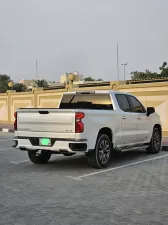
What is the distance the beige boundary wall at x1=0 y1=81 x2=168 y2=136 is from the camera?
54.7 feet

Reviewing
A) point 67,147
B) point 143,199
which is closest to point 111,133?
point 67,147

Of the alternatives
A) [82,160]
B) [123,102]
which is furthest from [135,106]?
[82,160]

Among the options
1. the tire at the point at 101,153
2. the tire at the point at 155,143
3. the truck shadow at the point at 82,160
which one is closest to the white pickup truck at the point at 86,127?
the tire at the point at 101,153

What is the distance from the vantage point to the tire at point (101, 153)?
847 cm

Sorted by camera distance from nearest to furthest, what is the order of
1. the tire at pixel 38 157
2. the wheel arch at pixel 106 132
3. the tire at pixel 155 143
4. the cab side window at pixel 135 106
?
the wheel arch at pixel 106 132 → the tire at pixel 38 157 → the cab side window at pixel 135 106 → the tire at pixel 155 143

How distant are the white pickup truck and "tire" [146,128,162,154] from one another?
1.87 ft

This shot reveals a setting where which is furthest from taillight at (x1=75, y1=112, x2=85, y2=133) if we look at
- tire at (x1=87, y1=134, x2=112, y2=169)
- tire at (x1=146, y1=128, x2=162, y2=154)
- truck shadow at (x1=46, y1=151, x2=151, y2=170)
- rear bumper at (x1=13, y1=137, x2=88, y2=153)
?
tire at (x1=146, y1=128, x2=162, y2=154)

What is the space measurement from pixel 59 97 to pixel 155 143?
12302 millimetres

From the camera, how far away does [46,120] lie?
8391 millimetres

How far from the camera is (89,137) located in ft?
26.9

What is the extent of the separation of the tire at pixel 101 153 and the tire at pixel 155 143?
2.63 m

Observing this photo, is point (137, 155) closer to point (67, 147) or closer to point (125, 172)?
point (125, 172)

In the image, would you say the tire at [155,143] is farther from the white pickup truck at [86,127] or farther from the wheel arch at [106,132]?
the wheel arch at [106,132]

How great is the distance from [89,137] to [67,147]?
1.80 ft
